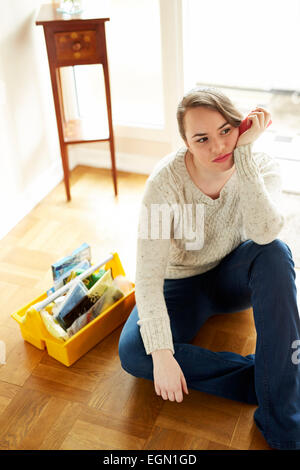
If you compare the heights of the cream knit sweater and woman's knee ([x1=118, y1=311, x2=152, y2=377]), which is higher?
the cream knit sweater

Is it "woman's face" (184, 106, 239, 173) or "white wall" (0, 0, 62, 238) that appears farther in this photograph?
"white wall" (0, 0, 62, 238)

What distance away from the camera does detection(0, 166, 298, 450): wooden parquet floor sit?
1443mm

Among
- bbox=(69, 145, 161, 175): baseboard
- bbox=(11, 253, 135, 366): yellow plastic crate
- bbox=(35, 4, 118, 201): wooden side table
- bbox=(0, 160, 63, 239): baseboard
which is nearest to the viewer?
bbox=(11, 253, 135, 366): yellow plastic crate

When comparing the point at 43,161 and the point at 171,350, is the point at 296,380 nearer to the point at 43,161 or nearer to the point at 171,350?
the point at 171,350

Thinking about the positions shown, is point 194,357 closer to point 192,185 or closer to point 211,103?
point 192,185

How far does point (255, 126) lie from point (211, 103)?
5.1 inches

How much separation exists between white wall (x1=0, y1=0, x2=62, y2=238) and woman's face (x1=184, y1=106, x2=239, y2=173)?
1.13 m

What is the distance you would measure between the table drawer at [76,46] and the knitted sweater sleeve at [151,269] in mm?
1023

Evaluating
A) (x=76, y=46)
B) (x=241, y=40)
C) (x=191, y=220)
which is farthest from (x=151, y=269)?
(x=241, y=40)

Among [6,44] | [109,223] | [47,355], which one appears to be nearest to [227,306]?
[47,355]

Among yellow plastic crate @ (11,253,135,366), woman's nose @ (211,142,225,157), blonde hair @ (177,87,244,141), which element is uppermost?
blonde hair @ (177,87,244,141)

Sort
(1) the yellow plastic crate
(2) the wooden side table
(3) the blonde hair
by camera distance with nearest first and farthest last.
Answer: (3) the blonde hair < (1) the yellow plastic crate < (2) the wooden side table

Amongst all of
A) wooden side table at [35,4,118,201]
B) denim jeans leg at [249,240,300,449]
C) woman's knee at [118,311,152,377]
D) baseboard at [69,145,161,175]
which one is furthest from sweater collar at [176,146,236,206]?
baseboard at [69,145,161,175]

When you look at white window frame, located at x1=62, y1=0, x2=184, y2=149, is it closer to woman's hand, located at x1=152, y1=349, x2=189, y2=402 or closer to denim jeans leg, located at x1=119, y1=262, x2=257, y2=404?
denim jeans leg, located at x1=119, y1=262, x2=257, y2=404
